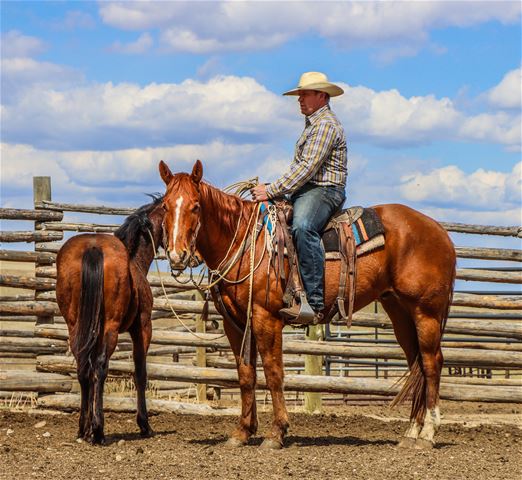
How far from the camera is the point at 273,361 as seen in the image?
7.42m

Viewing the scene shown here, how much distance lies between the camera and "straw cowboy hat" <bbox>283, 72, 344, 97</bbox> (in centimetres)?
771

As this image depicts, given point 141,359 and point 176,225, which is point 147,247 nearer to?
point 141,359

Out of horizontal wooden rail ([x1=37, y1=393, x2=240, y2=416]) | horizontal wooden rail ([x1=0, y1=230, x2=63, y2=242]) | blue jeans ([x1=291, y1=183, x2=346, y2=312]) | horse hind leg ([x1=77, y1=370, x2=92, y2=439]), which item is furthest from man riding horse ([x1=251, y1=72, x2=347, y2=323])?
horizontal wooden rail ([x1=0, y1=230, x2=63, y2=242])

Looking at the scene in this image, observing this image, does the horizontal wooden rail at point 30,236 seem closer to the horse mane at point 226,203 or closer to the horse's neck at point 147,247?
the horse's neck at point 147,247

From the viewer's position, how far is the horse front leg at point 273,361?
24.2ft

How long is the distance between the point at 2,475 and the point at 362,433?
3789 millimetres

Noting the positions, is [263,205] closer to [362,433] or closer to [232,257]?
[232,257]

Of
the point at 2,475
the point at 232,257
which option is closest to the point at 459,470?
the point at 232,257

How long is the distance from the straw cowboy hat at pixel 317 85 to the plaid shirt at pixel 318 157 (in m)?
0.16

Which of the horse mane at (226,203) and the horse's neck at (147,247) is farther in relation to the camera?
the horse's neck at (147,247)

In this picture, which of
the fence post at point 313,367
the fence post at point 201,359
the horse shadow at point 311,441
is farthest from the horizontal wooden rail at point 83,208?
the horse shadow at point 311,441

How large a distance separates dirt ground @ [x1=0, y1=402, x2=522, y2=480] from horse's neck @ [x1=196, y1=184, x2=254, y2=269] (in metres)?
1.61

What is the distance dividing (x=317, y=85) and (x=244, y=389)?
2.66 m

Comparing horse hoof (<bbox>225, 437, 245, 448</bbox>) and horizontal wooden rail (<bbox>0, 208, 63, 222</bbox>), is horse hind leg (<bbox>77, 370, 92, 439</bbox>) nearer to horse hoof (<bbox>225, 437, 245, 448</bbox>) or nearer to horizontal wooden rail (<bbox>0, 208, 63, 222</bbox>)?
horse hoof (<bbox>225, 437, 245, 448</bbox>)
